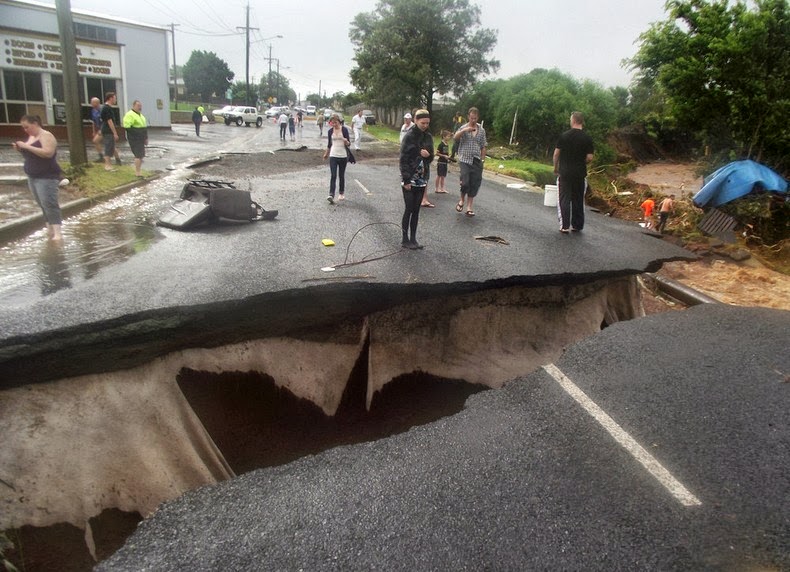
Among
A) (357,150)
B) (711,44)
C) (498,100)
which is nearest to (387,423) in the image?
(711,44)

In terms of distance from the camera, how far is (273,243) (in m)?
7.03

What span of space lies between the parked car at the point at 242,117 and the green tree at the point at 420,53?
9546 millimetres

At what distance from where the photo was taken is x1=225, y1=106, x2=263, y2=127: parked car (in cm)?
4250

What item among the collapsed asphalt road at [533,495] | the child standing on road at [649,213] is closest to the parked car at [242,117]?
the child standing on road at [649,213]

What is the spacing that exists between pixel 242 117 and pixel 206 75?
135 feet

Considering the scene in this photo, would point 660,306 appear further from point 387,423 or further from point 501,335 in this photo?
point 387,423

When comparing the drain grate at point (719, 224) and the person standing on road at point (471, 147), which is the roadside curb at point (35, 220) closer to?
the person standing on road at point (471, 147)

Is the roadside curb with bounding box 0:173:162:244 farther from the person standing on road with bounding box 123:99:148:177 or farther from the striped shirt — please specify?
the striped shirt

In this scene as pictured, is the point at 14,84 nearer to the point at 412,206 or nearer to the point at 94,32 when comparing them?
the point at 94,32

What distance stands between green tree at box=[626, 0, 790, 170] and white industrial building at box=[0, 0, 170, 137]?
16767 millimetres

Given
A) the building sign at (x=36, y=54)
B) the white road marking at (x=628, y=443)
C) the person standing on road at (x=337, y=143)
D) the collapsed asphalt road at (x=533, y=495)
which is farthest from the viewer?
the building sign at (x=36, y=54)

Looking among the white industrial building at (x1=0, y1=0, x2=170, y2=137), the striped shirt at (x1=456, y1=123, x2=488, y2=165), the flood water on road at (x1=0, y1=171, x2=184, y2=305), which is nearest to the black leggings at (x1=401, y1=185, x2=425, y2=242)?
the striped shirt at (x1=456, y1=123, x2=488, y2=165)

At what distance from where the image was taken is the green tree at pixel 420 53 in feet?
134

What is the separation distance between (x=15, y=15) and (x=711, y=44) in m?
22.8
